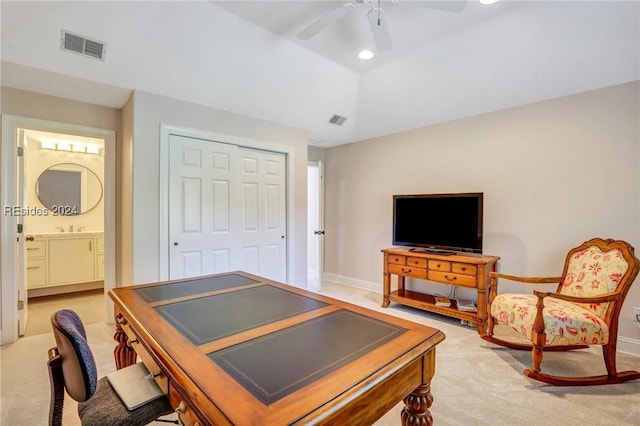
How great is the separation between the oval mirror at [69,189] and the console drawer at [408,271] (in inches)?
176

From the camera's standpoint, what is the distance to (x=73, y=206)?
14.6ft

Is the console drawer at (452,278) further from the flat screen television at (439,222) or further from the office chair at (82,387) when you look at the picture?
the office chair at (82,387)

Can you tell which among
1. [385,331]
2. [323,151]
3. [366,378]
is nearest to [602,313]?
[385,331]

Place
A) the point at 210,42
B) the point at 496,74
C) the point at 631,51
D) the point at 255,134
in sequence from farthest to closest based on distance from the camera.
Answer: the point at 255,134 < the point at 496,74 < the point at 210,42 < the point at 631,51

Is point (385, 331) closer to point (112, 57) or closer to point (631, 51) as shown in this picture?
point (112, 57)

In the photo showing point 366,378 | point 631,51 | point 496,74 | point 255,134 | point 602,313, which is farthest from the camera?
point 255,134

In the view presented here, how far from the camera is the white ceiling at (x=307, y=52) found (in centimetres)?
232

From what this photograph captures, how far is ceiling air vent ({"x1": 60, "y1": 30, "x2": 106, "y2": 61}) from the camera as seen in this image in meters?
2.31

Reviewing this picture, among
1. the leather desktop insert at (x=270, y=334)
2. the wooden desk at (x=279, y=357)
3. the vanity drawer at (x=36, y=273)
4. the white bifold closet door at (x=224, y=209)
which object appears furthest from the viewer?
the vanity drawer at (x=36, y=273)

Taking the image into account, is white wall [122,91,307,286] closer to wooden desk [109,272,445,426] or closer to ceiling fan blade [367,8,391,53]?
wooden desk [109,272,445,426]

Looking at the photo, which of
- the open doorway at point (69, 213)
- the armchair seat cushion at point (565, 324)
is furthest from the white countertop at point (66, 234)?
the armchair seat cushion at point (565, 324)

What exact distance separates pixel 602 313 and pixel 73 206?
622 centimetres

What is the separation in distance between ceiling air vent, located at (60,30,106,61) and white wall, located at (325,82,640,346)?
3.44 meters

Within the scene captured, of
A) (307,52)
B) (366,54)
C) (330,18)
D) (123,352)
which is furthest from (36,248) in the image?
(366,54)
